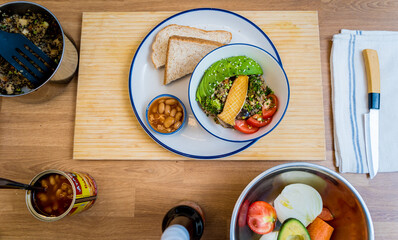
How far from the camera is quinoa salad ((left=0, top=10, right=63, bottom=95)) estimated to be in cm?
101

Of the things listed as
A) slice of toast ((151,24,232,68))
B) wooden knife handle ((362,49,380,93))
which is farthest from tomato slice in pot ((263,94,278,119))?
wooden knife handle ((362,49,380,93))

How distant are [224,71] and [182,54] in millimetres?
215

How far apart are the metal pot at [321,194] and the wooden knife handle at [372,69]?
0.52 metres

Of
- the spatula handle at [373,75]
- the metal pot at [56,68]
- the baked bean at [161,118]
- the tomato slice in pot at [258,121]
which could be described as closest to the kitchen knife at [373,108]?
the spatula handle at [373,75]

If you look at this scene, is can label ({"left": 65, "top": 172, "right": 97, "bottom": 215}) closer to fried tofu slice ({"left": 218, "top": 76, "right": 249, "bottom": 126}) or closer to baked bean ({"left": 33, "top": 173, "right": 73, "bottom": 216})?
baked bean ({"left": 33, "top": 173, "right": 73, "bottom": 216})

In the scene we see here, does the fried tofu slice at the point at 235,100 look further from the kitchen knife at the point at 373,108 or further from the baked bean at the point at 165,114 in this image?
the kitchen knife at the point at 373,108

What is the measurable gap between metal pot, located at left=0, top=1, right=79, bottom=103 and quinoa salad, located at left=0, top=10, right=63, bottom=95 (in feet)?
0.07

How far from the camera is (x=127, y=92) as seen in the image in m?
1.12

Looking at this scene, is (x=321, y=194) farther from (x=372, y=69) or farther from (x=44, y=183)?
(x=44, y=183)

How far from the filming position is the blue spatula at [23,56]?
96 cm

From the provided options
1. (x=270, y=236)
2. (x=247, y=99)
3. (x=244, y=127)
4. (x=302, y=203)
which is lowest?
(x=270, y=236)

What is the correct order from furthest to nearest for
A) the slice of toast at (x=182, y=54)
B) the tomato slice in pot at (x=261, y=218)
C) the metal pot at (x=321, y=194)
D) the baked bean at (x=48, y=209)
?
the slice of toast at (x=182, y=54) → the baked bean at (x=48, y=209) → the tomato slice in pot at (x=261, y=218) → the metal pot at (x=321, y=194)

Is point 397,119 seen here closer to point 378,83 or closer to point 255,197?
point 378,83

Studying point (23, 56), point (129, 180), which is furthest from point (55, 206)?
point (23, 56)
